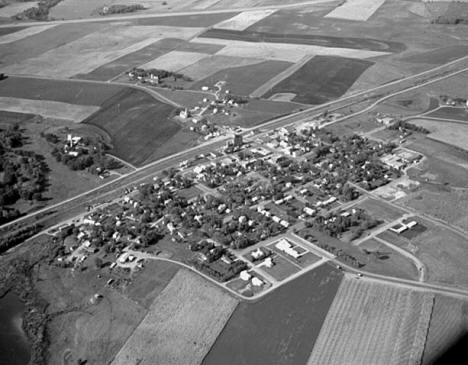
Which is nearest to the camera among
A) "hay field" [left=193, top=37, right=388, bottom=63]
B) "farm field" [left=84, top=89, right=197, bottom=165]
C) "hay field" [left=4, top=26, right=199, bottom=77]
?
"farm field" [left=84, top=89, right=197, bottom=165]

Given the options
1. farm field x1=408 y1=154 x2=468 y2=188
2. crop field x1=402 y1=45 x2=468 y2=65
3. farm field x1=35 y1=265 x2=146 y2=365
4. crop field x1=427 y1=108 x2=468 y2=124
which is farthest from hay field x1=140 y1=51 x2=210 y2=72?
→ farm field x1=35 y1=265 x2=146 y2=365

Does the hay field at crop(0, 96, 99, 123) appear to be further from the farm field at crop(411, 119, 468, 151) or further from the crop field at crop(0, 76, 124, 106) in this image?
the farm field at crop(411, 119, 468, 151)

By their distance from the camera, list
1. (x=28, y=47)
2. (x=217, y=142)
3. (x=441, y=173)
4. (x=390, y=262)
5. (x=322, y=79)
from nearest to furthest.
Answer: (x=390, y=262) < (x=441, y=173) < (x=217, y=142) < (x=322, y=79) < (x=28, y=47)

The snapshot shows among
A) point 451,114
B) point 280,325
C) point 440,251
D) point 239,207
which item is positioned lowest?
point 239,207

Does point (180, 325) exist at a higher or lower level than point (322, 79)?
lower

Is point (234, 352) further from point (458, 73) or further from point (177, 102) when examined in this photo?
point (458, 73)

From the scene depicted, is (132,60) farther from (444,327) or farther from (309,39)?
(444,327)

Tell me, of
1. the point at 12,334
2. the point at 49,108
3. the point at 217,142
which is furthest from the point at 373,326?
the point at 49,108

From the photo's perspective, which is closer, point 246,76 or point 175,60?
point 246,76
